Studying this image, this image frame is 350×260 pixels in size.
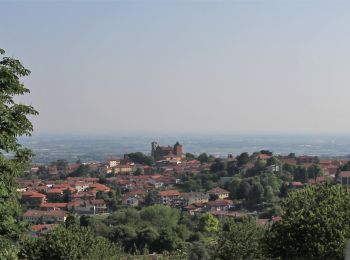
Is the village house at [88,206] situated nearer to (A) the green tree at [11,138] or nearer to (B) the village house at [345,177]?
(B) the village house at [345,177]

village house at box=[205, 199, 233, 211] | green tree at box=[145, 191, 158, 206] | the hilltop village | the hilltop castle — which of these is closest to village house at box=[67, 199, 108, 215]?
the hilltop village


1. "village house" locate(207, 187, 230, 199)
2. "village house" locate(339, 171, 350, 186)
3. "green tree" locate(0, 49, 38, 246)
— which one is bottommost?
"village house" locate(207, 187, 230, 199)

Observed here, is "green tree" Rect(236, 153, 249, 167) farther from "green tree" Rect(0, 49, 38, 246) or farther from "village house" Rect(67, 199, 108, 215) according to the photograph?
"green tree" Rect(0, 49, 38, 246)

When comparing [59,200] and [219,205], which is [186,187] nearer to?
[59,200]

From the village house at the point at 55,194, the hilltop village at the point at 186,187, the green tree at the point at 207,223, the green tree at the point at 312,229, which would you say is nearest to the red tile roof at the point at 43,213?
the hilltop village at the point at 186,187

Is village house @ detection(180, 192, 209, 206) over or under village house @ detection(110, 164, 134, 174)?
under

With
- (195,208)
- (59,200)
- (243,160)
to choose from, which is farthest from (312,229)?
(243,160)

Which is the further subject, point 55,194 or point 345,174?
point 55,194

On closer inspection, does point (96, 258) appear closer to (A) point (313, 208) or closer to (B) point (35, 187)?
(A) point (313, 208)
